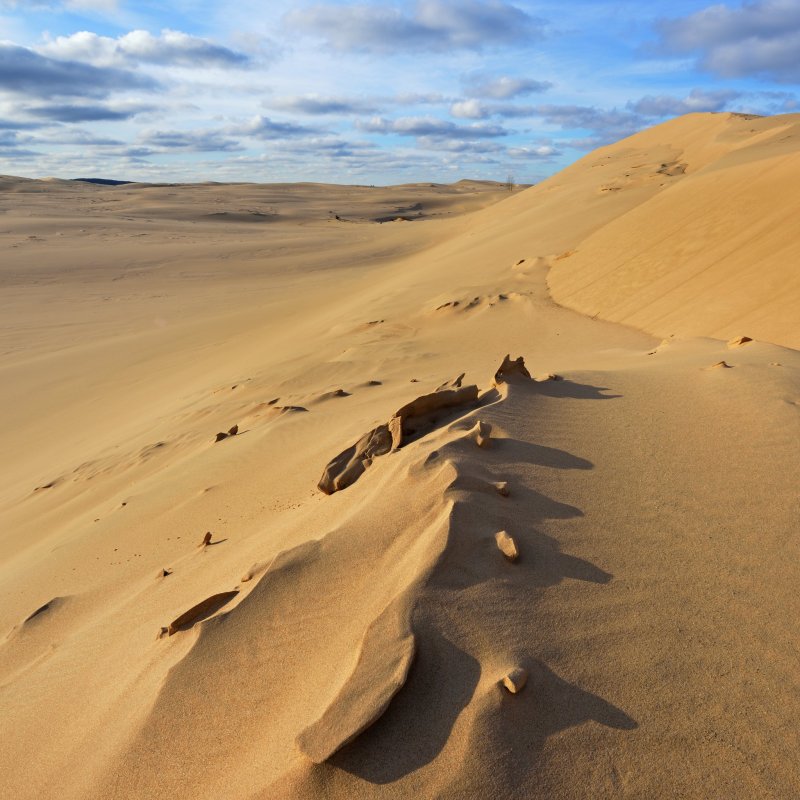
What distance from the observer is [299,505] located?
11.4 ft

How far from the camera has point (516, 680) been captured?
1.80 meters

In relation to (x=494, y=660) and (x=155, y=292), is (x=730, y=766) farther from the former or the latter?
(x=155, y=292)

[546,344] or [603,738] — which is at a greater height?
[603,738]

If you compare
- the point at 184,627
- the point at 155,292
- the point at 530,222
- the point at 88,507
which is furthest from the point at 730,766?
the point at 155,292

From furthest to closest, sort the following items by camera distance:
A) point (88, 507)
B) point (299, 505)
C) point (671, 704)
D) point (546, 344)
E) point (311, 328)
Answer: point (311, 328) < point (546, 344) < point (88, 507) < point (299, 505) < point (671, 704)

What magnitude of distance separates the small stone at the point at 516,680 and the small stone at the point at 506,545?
47 cm

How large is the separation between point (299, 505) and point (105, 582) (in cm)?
100

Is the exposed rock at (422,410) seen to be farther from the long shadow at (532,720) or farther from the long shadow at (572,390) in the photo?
the long shadow at (532,720)

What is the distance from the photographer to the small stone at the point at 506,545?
2270mm

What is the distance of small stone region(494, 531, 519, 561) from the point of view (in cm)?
227

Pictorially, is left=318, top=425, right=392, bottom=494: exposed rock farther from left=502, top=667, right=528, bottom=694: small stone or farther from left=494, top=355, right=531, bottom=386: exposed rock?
left=502, top=667, right=528, bottom=694: small stone

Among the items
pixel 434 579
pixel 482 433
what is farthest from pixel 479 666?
pixel 482 433

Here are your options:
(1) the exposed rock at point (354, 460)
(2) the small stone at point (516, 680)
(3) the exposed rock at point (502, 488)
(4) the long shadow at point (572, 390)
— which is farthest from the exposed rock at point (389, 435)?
(2) the small stone at point (516, 680)

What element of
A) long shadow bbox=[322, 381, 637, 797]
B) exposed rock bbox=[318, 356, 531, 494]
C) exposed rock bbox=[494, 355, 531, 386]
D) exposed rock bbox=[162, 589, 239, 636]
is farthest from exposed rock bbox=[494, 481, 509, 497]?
exposed rock bbox=[494, 355, 531, 386]
